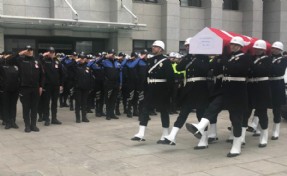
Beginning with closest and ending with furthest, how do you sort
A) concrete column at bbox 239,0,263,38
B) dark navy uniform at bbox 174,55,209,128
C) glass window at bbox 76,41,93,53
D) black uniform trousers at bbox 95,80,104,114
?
dark navy uniform at bbox 174,55,209,128, black uniform trousers at bbox 95,80,104,114, glass window at bbox 76,41,93,53, concrete column at bbox 239,0,263,38

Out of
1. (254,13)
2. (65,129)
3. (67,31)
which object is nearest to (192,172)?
(65,129)

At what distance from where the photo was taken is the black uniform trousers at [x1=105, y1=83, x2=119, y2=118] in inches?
448

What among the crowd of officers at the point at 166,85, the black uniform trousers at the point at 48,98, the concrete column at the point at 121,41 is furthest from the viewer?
the concrete column at the point at 121,41

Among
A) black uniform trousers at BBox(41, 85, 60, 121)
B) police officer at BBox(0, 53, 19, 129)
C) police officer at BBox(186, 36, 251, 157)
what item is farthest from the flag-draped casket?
police officer at BBox(0, 53, 19, 129)

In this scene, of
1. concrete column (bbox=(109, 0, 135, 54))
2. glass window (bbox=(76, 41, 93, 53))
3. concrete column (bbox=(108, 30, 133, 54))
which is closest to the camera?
concrete column (bbox=(109, 0, 135, 54))

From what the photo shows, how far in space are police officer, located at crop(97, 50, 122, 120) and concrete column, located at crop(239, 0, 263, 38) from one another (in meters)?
17.0

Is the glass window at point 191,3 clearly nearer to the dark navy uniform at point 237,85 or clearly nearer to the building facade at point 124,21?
the building facade at point 124,21

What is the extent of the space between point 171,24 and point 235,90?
16.4m

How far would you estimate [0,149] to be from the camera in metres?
7.57

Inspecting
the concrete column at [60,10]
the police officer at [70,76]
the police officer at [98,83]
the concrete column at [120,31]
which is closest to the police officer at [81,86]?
the police officer at [98,83]

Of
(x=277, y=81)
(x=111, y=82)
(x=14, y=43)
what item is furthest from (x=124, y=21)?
(x=277, y=81)

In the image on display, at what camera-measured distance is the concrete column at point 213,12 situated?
24.4m

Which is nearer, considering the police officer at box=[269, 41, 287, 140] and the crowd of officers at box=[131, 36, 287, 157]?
the crowd of officers at box=[131, 36, 287, 157]

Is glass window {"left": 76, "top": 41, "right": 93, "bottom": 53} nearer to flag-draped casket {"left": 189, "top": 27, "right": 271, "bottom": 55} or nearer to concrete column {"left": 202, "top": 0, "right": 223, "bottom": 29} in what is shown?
concrete column {"left": 202, "top": 0, "right": 223, "bottom": 29}
